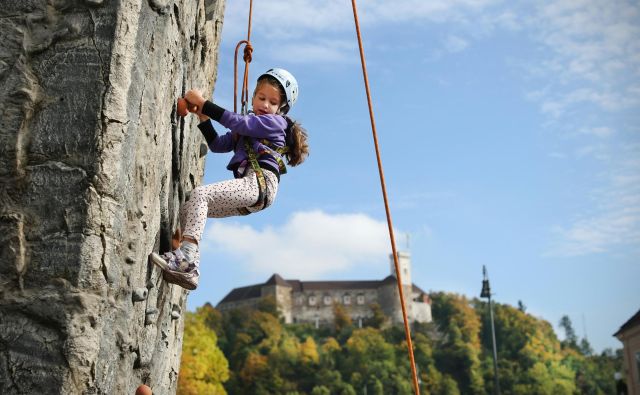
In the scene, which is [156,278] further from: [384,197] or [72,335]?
[384,197]

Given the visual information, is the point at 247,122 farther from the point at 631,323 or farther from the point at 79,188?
the point at 631,323

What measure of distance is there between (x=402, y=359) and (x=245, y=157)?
76624 mm

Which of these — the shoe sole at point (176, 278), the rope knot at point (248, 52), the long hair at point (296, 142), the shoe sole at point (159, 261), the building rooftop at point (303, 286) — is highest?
the building rooftop at point (303, 286)

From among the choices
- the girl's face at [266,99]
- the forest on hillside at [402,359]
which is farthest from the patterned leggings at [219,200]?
the forest on hillside at [402,359]

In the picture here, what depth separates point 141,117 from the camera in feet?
10.7

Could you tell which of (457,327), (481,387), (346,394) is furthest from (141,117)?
(457,327)

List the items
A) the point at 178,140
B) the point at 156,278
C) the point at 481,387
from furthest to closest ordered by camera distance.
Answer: the point at 481,387 < the point at 178,140 < the point at 156,278

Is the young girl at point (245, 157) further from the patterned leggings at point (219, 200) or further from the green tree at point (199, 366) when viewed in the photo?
the green tree at point (199, 366)

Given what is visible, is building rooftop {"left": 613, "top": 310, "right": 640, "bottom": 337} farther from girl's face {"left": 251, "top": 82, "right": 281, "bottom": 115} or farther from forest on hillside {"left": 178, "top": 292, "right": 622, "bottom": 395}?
Result: forest on hillside {"left": 178, "top": 292, "right": 622, "bottom": 395}

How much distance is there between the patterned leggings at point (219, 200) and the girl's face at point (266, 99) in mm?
438

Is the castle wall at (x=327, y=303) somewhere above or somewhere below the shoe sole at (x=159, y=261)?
above

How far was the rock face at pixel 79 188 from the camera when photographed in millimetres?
2871

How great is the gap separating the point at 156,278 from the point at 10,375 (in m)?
0.96

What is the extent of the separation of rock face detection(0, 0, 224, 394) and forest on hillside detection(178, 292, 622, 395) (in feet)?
176
